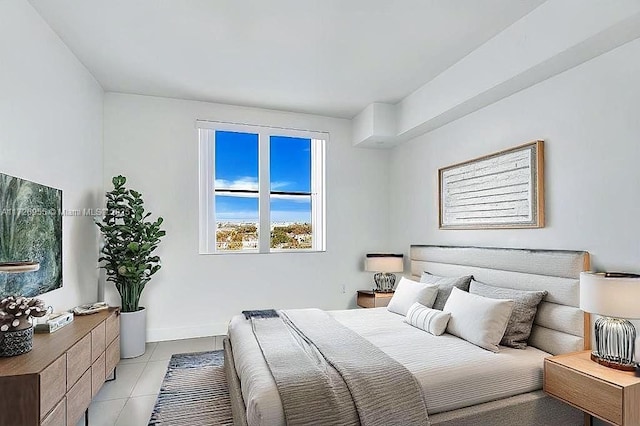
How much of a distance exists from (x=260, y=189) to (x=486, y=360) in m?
3.51

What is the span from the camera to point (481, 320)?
2.80 metres

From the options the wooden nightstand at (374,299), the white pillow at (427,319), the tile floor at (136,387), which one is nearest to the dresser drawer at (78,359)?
the tile floor at (136,387)

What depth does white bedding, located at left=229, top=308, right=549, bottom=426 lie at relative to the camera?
2.01m

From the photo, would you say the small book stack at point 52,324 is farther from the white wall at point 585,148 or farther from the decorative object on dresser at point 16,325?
the white wall at point 585,148

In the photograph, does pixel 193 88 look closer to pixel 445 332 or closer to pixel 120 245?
pixel 120 245

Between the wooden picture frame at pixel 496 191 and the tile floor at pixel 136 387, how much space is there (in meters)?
3.09

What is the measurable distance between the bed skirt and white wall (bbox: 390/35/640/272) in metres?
1.00

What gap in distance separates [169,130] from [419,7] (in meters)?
3.28

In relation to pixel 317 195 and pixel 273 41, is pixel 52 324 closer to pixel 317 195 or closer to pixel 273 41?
pixel 273 41

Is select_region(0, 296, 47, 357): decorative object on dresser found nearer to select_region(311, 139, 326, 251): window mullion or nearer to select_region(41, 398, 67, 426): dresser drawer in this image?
select_region(41, 398, 67, 426): dresser drawer

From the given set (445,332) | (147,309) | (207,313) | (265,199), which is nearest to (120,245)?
(147,309)

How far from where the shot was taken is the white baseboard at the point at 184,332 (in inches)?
180

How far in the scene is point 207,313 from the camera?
4.78 meters

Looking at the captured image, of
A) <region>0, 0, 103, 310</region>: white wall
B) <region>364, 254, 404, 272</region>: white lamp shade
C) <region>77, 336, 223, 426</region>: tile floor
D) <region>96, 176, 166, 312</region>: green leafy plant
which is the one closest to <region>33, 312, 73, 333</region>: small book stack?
<region>0, 0, 103, 310</region>: white wall
